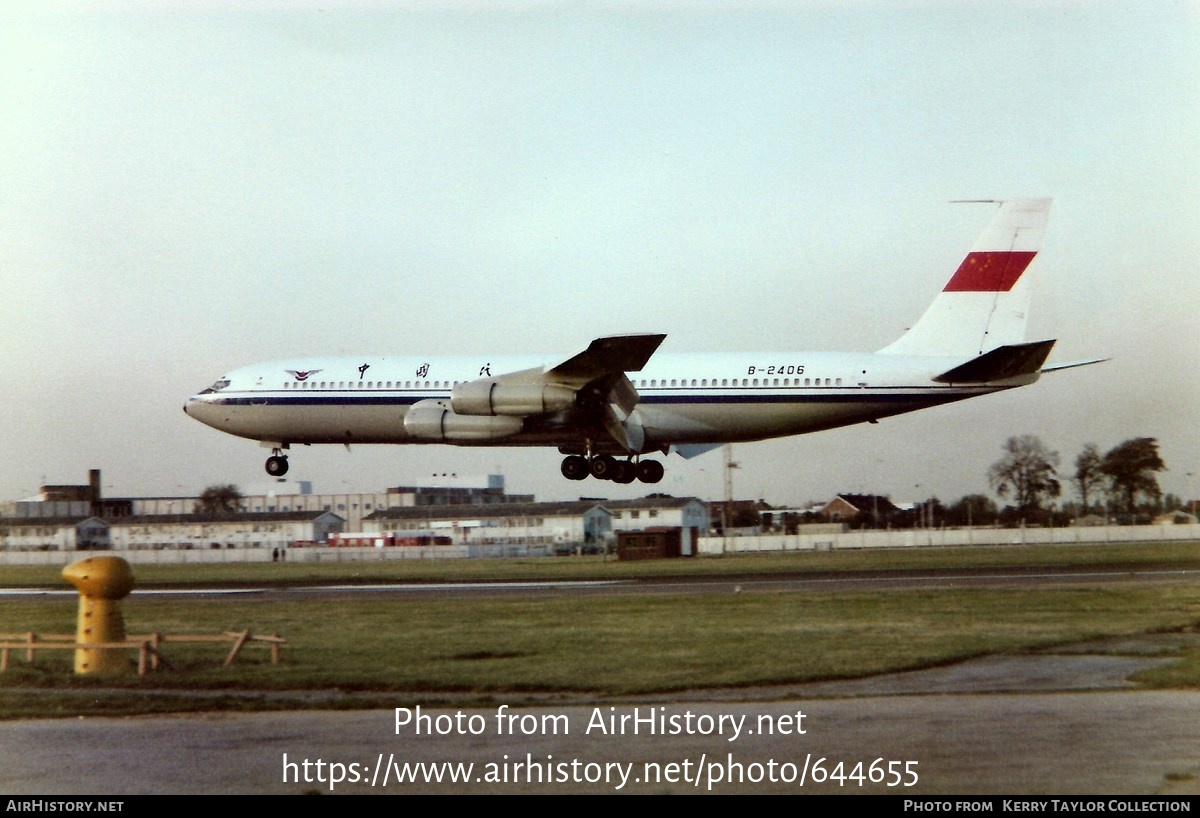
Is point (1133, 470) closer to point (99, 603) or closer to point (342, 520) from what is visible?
point (342, 520)

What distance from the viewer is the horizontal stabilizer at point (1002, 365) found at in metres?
31.3

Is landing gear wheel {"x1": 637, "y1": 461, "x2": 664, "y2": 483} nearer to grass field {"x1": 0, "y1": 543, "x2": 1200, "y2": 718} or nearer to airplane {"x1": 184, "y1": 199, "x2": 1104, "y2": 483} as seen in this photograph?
airplane {"x1": 184, "y1": 199, "x2": 1104, "y2": 483}

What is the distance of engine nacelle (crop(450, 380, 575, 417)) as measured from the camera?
3356 centimetres

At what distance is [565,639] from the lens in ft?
66.0

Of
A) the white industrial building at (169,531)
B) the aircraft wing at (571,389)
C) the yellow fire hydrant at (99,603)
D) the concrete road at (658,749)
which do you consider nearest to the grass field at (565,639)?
the yellow fire hydrant at (99,603)

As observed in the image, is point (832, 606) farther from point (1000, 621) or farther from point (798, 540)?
point (798, 540)

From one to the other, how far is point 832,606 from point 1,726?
15221 mm

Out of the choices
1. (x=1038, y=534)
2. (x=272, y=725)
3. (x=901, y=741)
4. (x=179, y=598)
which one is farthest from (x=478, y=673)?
(x=1038, y=534)

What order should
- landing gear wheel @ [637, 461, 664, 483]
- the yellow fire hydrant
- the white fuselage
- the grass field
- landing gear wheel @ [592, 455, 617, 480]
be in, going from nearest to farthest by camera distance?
the grass field
the yellow fire hydrant
the white fuselage
landing gear wheel @ [592, 455, 617, 480]
landing gear wheel @ [637, 461, 664, 483]

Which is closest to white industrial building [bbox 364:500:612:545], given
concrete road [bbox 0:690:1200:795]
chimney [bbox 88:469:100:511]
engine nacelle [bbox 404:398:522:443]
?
chimney [bbox 88:469:100:511]

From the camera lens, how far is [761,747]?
445 inches

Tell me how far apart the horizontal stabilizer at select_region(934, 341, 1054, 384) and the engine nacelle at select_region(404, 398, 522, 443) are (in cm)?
1181

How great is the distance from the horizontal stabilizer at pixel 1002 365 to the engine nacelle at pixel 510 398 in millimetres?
10224

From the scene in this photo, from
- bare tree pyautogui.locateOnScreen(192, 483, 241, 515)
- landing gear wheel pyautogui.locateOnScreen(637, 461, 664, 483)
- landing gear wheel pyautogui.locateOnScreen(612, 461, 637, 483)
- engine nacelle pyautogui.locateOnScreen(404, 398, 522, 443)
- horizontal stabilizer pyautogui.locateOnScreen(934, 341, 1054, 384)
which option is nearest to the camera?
horizontal stabilizer pyautogui.locateOnScreen(934, 341, 1054, 384)
